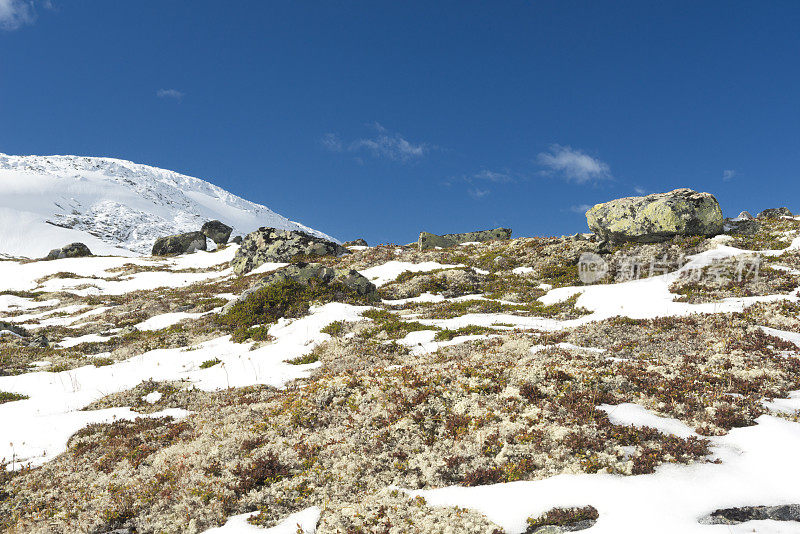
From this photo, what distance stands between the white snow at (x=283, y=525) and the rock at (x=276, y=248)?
3992 centimetres

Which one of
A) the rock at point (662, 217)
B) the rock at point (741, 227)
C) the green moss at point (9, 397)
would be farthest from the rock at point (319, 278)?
the rock at point (741, 227)

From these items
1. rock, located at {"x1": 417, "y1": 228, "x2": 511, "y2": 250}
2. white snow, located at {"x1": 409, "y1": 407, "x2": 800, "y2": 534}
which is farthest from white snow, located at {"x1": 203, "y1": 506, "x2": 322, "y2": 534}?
rock, located at {"x1": 417, "y1": 228, "x2": 511, "y2": 250}

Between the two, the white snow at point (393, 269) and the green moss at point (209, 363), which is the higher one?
the white snow at point (393, 269)

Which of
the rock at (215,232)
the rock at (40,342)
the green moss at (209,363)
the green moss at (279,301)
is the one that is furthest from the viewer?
the rock at (215,232)

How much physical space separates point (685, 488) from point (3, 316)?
41718mm

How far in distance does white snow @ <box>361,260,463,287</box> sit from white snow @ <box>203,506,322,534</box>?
23.9 meters

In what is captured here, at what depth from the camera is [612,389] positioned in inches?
329

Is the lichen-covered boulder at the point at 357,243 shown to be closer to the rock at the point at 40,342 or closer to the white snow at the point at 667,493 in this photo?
the rock at the point at 40,342

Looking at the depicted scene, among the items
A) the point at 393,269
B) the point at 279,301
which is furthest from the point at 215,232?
the point at 279,301

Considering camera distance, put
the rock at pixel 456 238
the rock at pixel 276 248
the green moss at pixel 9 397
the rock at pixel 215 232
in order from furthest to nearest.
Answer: the rock at pixel 215 232 < the rock at pixel 456 238 < the rock at pixel 276 248 < the green moss at pixel 9 397

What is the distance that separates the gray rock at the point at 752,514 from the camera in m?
4.70

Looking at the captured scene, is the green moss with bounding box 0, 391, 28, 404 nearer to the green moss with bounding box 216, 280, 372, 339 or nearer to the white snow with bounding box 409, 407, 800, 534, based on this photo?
the green moss with bounding box 216, 280, 372, 339

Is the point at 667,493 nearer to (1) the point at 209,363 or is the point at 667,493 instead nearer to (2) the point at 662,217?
(1) the point at 209,363

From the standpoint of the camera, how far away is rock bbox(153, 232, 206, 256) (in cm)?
6581
